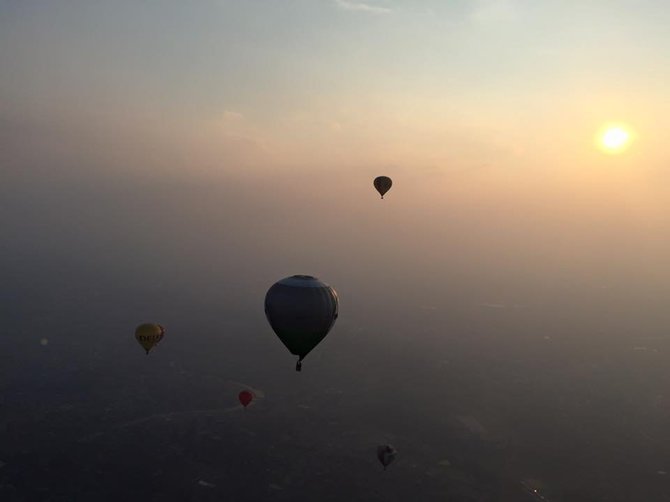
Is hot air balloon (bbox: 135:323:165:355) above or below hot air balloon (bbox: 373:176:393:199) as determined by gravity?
below

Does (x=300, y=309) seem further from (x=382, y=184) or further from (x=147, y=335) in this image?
(x=147, y=335)

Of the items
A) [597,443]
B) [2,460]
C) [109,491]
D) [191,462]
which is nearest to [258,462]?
[191,462]

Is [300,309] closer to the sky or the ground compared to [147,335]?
closer to the sky

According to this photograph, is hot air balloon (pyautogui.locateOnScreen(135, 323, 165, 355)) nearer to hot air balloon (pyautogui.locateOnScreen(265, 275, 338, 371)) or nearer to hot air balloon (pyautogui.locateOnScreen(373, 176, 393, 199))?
hot air balloon (pyautogui.locateOnScreen(373, 176, 393, 199))

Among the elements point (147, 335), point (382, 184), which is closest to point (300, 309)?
point (382, 184)

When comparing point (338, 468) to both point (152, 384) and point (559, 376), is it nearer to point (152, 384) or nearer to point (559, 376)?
point (152, 384)

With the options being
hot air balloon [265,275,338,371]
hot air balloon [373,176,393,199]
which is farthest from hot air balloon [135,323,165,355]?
hot air balloon [265,275,338,371]
